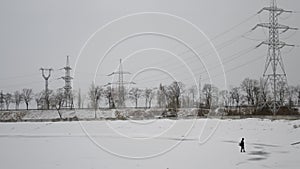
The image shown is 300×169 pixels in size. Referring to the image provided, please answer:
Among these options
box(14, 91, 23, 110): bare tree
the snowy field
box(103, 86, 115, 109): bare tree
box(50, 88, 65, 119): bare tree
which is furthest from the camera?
box(14, 91, 23, 110): bare tree

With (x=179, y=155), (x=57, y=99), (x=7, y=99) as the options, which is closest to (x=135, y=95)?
(x=57, y=99)

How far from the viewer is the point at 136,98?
96.4 m

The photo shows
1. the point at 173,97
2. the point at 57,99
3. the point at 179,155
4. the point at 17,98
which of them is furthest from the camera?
the point at 17,98

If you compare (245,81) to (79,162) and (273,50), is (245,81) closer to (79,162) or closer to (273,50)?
(273,50)

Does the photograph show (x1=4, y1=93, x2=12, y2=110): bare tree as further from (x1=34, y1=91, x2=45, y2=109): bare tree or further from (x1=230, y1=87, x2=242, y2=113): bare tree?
(x1=230, y1=87, x2=242, y2=113): bare tree

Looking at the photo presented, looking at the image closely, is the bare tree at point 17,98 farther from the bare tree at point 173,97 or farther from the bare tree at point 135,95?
the bare tree at point 173,97

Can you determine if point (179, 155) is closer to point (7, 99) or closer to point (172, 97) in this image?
point (172, 97)

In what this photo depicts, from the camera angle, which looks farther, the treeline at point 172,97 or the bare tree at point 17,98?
the bare tree at point 17,98

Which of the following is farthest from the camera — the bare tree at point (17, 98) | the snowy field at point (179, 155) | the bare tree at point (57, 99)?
the bare tree at point (17, 98)

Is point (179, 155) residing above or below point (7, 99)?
below

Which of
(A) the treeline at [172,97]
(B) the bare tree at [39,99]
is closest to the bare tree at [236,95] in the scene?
(A) the treeline at [172,97]

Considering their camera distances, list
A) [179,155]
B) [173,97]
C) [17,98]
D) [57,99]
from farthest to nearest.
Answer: [17,98], [57,99], [173,97], [179,155]

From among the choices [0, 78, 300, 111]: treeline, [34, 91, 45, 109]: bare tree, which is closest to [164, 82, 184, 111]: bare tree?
[0, 78, 300, 111]: treeline

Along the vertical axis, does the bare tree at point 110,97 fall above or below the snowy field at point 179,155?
above
